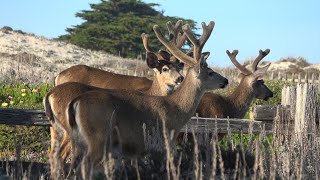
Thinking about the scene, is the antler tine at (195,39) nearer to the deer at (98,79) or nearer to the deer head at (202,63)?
the deer head at (202,63)

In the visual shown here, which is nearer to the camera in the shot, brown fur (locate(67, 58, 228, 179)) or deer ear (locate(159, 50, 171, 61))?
brown fur (locate(67, 58, 228, 179))

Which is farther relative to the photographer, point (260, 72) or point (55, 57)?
point (55, 57)

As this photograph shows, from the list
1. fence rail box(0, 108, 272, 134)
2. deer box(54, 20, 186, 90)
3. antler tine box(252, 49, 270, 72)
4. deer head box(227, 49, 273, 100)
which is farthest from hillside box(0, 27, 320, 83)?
fence rail box(0, 108, 272, 134)

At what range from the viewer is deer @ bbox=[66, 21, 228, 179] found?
901cm

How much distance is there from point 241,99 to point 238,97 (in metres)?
0.08

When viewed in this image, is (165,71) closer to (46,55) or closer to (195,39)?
(195,39)

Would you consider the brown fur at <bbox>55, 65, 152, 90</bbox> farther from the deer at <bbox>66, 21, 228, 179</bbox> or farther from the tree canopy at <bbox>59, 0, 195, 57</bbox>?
the tree canopy at <bbox>59, 0, 195, 57</bbox>

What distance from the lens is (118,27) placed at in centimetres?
5584

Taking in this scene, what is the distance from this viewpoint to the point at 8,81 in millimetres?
23734

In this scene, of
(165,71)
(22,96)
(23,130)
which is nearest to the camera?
(165,71)

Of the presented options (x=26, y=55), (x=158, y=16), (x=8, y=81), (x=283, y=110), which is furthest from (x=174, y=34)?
(x=158, y=16)

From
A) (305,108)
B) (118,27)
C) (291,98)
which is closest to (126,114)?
(305,108)

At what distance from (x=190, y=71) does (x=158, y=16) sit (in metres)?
49.0

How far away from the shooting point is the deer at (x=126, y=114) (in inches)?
355
